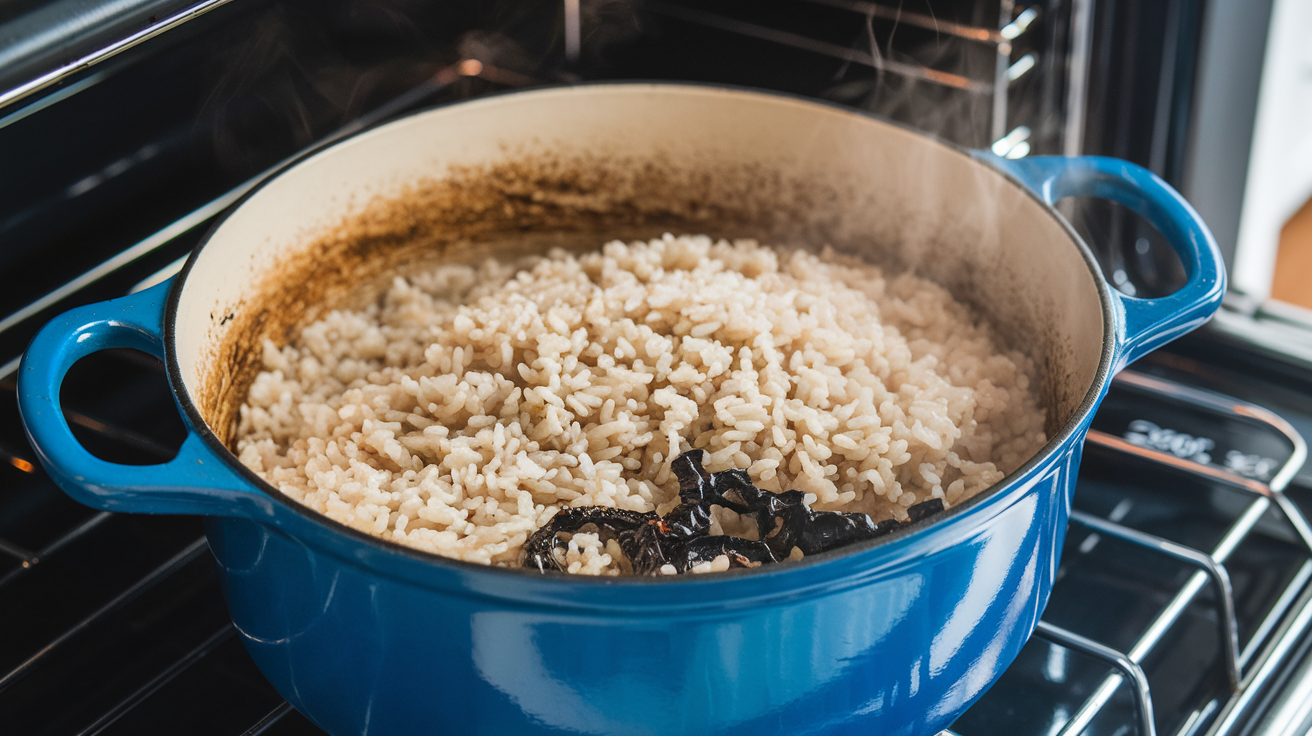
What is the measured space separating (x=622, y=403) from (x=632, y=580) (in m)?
0.33

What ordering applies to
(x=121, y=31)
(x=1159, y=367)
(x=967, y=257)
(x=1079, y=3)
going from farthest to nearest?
1. (x=1159, y=367)
2. (x=1079, y=3)
3. (x=967, y=257)
4. (x=121, y=31)

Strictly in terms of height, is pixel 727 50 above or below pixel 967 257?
above

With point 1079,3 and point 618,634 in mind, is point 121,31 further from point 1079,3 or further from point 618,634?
point 1079,3

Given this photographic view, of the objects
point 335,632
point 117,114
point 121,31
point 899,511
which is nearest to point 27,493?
point 117,114

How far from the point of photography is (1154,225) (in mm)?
953

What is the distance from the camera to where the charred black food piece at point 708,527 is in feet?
2.42

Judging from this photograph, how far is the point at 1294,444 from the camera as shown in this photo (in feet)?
3.76

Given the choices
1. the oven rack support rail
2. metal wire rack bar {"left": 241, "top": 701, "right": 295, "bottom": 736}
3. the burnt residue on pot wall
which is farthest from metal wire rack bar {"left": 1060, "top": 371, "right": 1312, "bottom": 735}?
metal wire rack bar {"left": 241, "top": 701, "right": 295, "bottom": 736}

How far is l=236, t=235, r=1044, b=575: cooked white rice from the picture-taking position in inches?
32.5

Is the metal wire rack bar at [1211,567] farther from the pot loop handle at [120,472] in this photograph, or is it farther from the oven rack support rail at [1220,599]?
the pot loop handle at [120,472]

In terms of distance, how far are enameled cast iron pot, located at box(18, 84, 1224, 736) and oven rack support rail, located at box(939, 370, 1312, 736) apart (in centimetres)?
15

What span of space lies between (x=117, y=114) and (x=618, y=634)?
2.71ft

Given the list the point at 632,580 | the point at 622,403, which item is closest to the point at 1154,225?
the point at 622,403

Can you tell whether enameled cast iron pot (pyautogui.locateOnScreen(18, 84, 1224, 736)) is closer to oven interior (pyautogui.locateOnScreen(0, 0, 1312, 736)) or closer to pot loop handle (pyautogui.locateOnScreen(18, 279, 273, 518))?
pot loop handle (pyautogui.locateOnScreen(18, 279, 273, 518))
